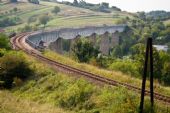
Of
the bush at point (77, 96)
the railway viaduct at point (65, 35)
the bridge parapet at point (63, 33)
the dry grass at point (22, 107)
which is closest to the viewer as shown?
the dry grass at point (22, 107)

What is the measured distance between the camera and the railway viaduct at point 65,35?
8881 cm

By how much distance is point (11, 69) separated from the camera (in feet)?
150

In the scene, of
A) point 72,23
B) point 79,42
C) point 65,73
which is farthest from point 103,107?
point 72,23

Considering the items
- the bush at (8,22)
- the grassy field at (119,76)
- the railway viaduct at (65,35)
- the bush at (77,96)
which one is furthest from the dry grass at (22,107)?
the bush at (8,22)

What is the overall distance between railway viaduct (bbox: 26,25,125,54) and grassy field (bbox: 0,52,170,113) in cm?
2858

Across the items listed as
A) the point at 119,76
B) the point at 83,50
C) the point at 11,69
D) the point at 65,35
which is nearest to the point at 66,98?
the point at 119,76

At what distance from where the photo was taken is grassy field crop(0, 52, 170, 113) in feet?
97.9

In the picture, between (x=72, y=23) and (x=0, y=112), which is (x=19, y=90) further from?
(x=72, y=23)

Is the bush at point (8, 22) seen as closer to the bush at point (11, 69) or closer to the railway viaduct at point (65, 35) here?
the railway viaduct at point (65, 35)

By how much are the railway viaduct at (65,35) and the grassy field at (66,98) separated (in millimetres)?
28576

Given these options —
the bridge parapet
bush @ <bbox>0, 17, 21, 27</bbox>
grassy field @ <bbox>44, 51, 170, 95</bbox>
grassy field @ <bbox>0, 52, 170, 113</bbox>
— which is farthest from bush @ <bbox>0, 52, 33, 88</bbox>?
bush @ <bbox>0, 17, 21, 27</bbox>

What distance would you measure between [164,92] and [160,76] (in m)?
22.6

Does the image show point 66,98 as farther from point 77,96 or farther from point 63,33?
point 63,33

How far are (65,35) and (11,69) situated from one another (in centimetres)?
5929
